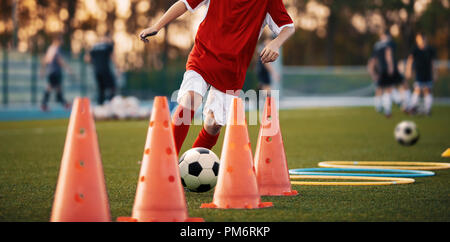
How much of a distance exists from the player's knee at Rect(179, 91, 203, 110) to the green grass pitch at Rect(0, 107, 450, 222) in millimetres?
710

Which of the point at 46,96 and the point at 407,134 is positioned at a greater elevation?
the point at 407,134

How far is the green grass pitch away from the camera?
4.83 meters

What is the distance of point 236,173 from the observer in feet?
16.5

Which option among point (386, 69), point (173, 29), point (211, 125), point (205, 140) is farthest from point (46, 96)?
point (173, 29)

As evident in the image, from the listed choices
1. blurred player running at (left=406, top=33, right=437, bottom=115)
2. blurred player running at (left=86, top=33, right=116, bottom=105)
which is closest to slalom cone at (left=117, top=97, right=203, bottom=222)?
blurred player running at (left=86, top=33, right=116, bottom=105)

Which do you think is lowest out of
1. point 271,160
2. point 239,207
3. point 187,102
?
point 239,207

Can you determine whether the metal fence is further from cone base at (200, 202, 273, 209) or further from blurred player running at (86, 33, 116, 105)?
cone base at (200, 202, 273, 209)

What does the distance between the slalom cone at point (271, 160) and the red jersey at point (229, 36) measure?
24.3 inches

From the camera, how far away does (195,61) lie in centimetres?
624

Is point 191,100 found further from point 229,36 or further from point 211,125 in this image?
point 229,36

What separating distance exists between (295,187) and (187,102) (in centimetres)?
121

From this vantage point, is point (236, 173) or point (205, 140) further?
point (205, 140)

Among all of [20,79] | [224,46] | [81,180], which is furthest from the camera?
[20,79]

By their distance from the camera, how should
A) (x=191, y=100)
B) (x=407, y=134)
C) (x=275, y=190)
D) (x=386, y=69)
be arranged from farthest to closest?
(x=386, y=69)
(x=407, y=134)
(x=191, y=100)
(x=275, y=190)
